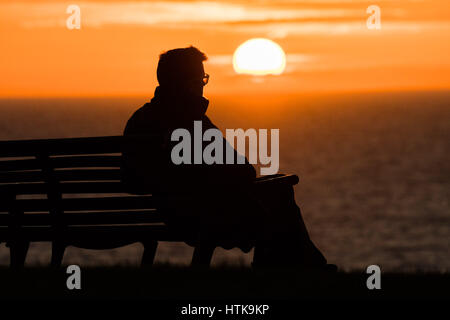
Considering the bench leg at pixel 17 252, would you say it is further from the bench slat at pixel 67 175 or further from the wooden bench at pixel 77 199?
the bench slat at pixel 67 175

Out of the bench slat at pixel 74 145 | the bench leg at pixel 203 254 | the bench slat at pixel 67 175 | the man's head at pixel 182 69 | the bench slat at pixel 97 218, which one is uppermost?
the man's head at pixel 182 69

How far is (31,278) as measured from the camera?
6.20 meters

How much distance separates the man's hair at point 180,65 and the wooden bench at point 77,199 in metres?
0.45

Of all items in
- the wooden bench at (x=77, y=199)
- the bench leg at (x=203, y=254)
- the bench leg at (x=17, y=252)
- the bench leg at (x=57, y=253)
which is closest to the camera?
the wooden bench at (x=77, y=199)

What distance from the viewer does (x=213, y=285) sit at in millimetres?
5953

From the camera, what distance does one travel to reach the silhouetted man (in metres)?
6.24

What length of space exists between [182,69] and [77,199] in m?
1.01

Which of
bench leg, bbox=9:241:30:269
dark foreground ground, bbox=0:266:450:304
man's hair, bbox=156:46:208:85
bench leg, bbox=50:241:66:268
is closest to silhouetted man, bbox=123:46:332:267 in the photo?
man's hair, bbox=156:46:208:85

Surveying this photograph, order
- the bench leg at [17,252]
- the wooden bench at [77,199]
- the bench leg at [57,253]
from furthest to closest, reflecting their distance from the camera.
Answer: the bench leg at [17,252] < the bench leg at [57,253] < the wooden bench at [77,199]

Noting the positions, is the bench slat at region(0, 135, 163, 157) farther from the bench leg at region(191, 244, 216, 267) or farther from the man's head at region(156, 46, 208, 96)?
the bench leg at region(191, 244, 216, 267)

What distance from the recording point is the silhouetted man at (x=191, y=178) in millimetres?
6238

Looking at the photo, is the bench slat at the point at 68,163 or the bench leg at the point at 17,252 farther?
the bench leg at the point at 17,252

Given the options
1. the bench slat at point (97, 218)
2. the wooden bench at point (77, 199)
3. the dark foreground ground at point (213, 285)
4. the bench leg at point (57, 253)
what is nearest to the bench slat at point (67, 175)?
the wooden bench at point (77, 199)
